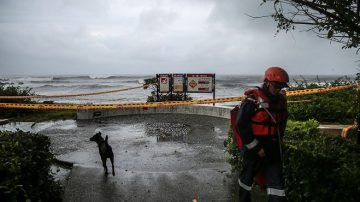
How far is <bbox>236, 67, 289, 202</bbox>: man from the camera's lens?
4195 mm

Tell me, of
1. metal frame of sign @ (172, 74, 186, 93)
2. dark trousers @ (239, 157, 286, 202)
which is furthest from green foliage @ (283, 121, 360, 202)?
metal frame of sign @ (172, 74, 186, 93)

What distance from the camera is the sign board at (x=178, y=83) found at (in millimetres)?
19047

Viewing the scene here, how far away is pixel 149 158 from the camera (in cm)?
916

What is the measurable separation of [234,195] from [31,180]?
3.30 metres

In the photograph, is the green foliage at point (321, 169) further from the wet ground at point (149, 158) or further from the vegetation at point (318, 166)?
the wet ground at point (149, 158)

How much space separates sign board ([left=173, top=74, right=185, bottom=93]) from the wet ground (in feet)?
11.4

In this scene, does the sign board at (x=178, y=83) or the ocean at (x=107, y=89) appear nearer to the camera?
the sign board at (x=178, y=83)

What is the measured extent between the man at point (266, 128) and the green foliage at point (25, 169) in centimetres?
271

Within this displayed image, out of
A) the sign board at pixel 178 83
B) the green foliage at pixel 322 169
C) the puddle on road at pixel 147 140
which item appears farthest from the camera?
the sign board at pixel 178 83

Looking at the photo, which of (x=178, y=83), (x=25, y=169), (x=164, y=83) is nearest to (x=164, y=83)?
(x=164, y=83)

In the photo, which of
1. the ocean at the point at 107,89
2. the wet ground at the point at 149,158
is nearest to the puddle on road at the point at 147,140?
the wet ground at the point at 149,158

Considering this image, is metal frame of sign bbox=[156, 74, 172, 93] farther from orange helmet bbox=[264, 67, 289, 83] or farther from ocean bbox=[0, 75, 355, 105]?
orange helmet bbox=[264, 67, 289, 83]

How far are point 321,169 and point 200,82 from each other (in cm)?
1480

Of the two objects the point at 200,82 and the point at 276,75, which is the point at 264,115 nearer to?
the point at 276,75
